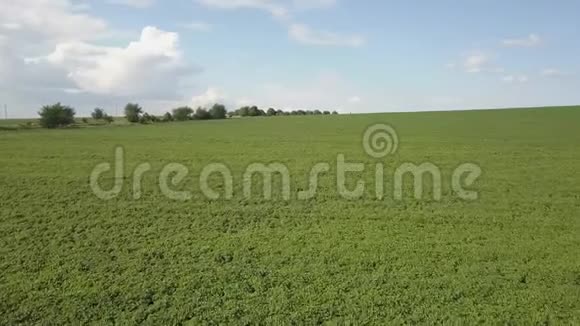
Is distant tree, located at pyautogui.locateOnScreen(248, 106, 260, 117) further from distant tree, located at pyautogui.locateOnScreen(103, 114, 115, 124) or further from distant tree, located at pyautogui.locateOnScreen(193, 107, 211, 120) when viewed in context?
distant tree, located at pyautogui.locateOnScreen(103, 114, 115, 124)

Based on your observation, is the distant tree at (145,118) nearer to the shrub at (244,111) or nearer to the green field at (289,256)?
the shrub at (244,111)

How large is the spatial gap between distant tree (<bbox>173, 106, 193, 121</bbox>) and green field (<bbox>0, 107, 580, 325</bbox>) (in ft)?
238

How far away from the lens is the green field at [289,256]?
259 inches

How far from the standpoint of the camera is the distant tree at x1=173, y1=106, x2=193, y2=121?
87.5 m

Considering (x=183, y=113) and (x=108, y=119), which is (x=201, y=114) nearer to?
(x=183, y=113)

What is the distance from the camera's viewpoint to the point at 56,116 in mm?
68625

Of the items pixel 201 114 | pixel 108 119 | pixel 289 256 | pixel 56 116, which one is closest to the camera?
pixel 289 256

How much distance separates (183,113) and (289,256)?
84.2 meters

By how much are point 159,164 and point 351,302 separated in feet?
51.6

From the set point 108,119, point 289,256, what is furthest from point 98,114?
→ point 289,256

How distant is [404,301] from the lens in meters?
6.78

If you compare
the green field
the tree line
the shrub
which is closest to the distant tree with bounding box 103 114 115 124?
the tree line

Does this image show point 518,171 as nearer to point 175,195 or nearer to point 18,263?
point 175,195

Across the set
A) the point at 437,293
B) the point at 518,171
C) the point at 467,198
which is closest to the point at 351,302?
the point at 437,293
